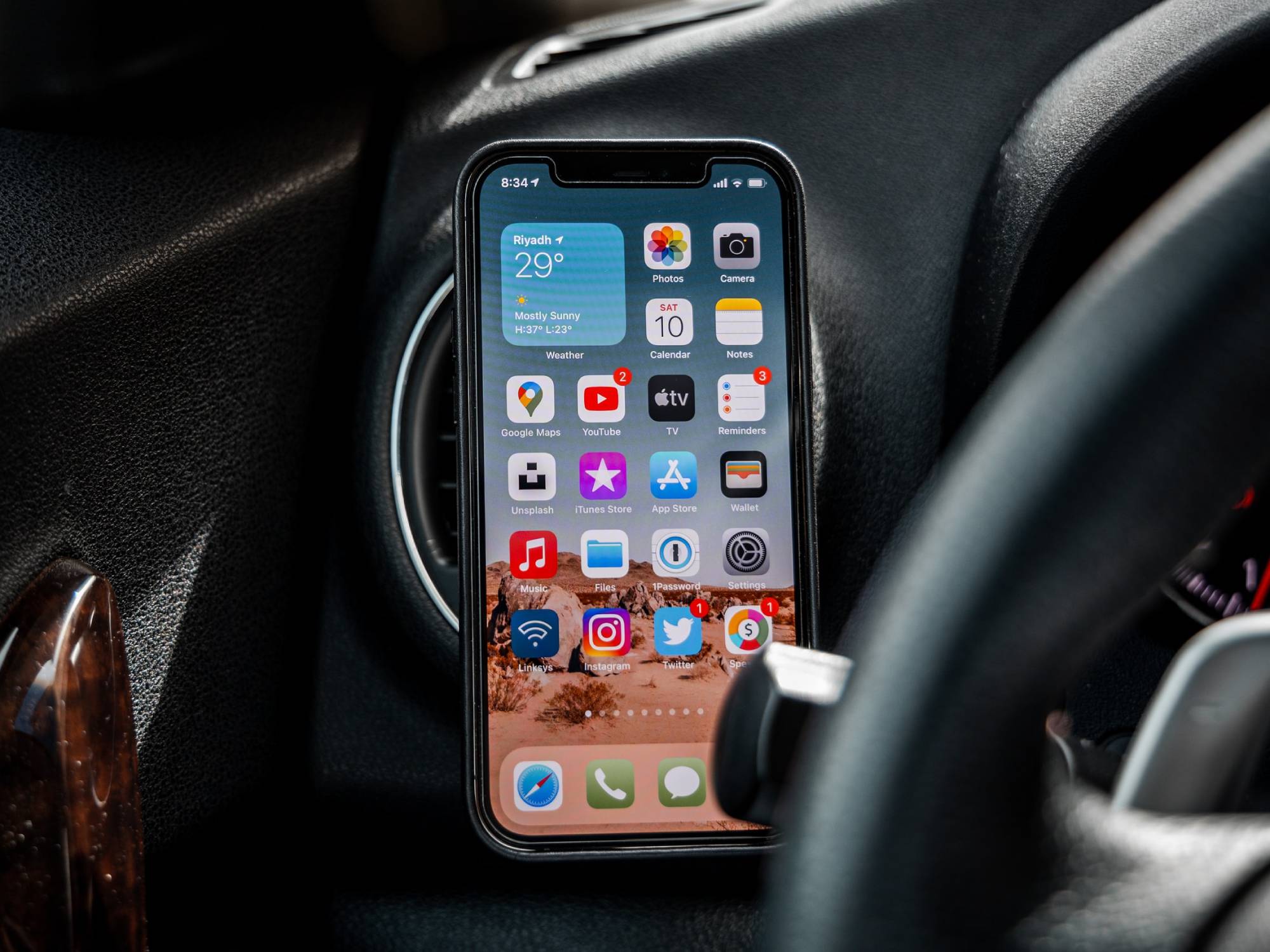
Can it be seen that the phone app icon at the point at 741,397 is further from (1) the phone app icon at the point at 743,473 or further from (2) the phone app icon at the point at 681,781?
(2) the phone app icon at the point at 681,781

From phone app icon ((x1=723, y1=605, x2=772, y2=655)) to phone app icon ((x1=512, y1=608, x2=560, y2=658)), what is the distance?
82mm

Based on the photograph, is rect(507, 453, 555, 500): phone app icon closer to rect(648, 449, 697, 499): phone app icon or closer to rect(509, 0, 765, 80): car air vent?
rect(648, 449, 697, 499): phone app icon

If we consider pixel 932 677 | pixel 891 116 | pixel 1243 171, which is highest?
pixel 891 116

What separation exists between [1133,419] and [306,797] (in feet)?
1.55

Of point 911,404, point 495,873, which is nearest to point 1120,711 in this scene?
point 911,404

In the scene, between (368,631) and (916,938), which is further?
(368,631)

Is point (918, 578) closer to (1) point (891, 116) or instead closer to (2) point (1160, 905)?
(2) point (1160, 905)

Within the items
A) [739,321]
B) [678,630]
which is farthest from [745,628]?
[739,321]

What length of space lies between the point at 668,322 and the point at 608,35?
22 centimetres

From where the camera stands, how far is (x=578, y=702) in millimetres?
520

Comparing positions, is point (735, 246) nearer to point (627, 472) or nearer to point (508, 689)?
point (627, 472)

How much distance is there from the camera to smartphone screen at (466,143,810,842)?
52 cm

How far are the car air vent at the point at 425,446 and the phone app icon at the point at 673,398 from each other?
117mm

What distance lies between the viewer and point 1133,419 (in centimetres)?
24
